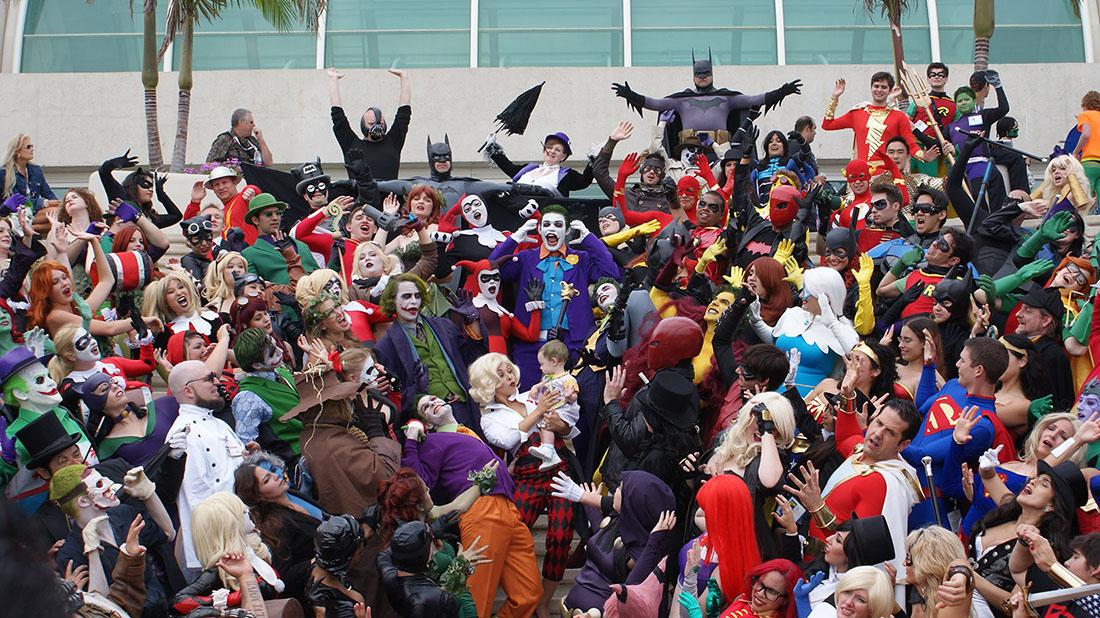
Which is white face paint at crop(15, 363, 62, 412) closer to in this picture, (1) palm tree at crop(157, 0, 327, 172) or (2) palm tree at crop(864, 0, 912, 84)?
(1) palm tree at crop(157, 0, 327, 172)

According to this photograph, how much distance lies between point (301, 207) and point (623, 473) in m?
7.07

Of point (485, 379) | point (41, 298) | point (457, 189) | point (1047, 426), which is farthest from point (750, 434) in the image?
point (457, 189)

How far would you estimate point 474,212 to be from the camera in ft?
40.8

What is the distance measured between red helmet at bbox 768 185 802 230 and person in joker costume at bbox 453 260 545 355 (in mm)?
1840

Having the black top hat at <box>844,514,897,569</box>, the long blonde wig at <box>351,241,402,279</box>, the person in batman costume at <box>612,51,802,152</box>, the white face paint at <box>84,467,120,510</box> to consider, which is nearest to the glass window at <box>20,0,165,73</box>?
the person in batman costume at <box>612,51,802,152</box>

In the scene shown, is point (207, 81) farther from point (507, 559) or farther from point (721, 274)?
point (507, 559)

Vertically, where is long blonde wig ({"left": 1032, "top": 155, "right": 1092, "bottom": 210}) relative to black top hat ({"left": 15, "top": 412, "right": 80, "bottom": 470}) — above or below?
above

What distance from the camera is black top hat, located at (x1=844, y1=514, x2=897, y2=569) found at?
22.6ft

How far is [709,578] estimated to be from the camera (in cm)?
758

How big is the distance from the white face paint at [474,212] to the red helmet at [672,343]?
11.2 feet

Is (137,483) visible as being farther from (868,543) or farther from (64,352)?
(868,543)

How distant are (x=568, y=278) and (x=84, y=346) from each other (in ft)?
12.5

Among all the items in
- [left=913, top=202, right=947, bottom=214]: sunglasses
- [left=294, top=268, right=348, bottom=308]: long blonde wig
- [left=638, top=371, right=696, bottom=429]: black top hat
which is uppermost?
[left=913, top=202, right=947, bottom=214]: sunglasses

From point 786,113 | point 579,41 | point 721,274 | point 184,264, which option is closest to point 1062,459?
point 721,274
